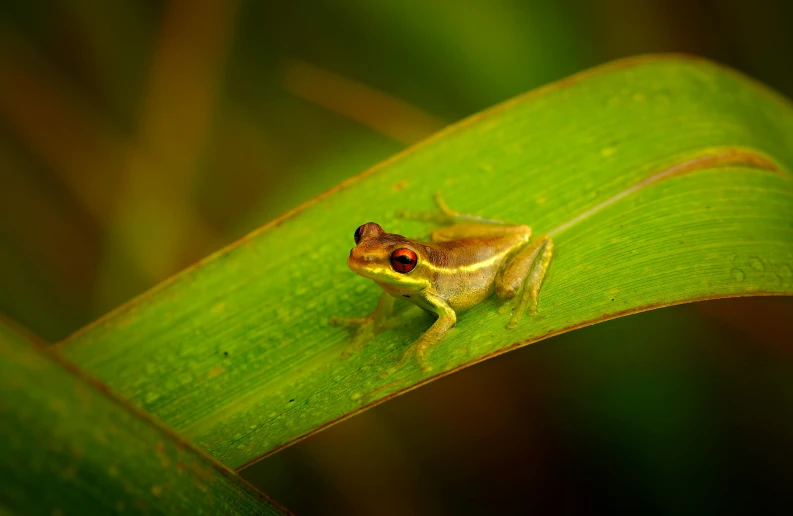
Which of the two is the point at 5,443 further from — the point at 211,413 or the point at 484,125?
the point at 484,125

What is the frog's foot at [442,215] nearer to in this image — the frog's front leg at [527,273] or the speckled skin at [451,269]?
the speckled skin at [451,269]

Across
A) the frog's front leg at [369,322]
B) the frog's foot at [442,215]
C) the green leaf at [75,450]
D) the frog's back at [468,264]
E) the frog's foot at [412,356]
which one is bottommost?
the green leaf at [75,450]

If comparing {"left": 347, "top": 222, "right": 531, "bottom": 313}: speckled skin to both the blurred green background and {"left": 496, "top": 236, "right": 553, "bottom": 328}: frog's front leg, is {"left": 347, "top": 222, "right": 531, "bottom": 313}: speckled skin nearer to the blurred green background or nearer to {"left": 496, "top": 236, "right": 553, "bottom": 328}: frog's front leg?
{"left": 496, "top": 236, "right": 553, "bottom": 328}: frog's front leg

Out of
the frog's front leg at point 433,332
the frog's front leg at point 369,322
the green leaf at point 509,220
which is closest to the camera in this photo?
the green leaf at point 509,220

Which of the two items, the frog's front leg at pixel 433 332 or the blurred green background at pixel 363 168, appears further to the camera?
the blurred green background at pixel 363 168

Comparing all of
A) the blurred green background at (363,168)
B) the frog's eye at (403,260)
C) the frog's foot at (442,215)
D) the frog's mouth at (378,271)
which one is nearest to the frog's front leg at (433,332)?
the frog's mouth at (378,271)

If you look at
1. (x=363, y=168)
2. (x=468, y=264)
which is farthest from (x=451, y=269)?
(x=363, y=168)

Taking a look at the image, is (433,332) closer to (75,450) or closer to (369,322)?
(369,322)

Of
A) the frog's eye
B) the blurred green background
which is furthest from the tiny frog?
the blurred green background

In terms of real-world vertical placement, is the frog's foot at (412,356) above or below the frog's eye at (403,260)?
below

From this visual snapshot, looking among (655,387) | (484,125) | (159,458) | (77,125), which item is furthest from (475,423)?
(77,125)
